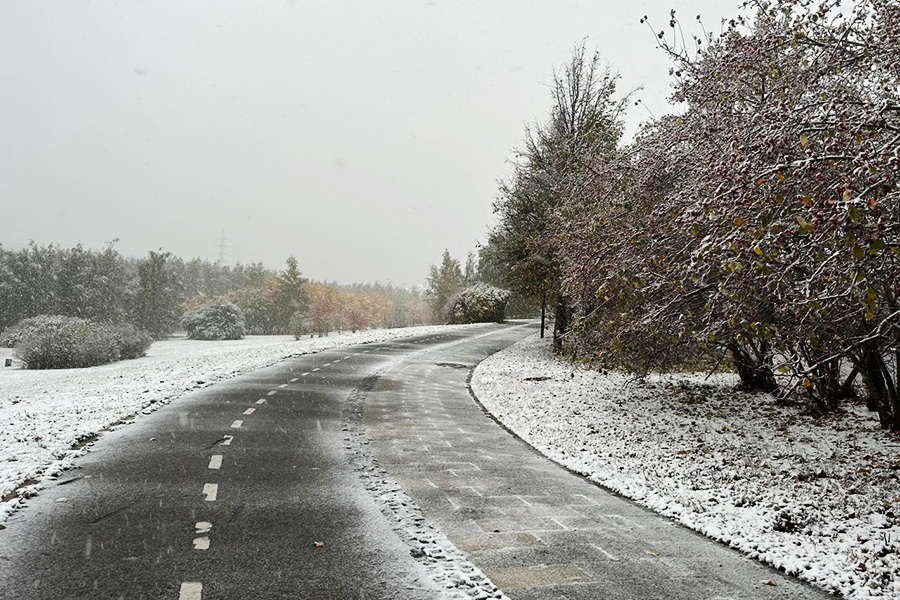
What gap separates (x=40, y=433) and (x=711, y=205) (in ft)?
31.1

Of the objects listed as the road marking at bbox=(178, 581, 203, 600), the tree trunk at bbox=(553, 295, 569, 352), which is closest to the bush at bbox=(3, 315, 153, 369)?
the tree trunk at bbox=(553, 295, 569, 352)

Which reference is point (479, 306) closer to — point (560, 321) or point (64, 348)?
point (560, 321)

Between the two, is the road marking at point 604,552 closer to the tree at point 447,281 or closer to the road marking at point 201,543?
the road marking at point 201,543

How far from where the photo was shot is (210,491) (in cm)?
621

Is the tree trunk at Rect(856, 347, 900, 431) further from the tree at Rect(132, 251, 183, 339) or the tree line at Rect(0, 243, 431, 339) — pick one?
the tree at Rect(132, 251, 183, 339)

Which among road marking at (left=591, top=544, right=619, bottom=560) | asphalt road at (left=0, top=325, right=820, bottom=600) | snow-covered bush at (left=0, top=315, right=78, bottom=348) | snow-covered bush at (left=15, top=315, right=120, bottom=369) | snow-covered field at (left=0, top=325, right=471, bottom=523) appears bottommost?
road marking at (left=591, top=544, right=619, bottom=560)

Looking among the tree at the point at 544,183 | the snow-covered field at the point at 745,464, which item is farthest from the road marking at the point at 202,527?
the tree at the point at 544,183

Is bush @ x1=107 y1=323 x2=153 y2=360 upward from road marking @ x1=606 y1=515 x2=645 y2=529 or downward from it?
upward

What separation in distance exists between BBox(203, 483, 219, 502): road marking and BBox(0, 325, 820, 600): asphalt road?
0.10 ft

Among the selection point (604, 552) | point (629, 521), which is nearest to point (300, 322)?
point (629, 521)

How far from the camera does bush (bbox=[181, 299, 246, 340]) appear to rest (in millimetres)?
46469

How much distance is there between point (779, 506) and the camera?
638 cm

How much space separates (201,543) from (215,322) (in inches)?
1784

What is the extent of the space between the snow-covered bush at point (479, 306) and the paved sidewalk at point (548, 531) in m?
32.4
